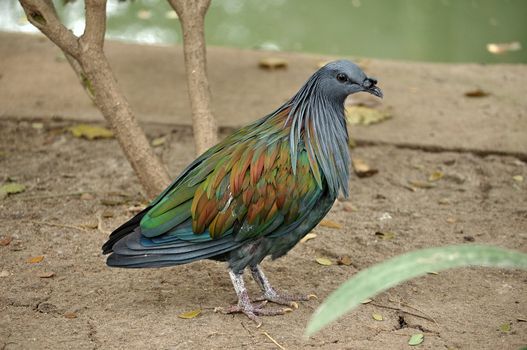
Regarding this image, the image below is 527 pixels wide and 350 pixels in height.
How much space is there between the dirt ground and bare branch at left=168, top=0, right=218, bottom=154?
739 millimetres

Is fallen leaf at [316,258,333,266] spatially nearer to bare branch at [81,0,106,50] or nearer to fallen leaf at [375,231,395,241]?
fallen leaf at [375,231,395,241]

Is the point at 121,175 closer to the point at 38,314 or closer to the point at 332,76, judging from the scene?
the point at 38,314

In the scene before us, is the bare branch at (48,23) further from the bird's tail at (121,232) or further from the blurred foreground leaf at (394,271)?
the blurred foreground leaf at (394,271)

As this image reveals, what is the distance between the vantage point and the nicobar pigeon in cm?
385

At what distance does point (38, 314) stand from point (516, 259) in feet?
8.02

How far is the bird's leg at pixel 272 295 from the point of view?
417 centimetres

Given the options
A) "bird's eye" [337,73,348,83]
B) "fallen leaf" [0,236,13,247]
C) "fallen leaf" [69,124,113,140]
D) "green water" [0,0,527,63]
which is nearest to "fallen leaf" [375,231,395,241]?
"bird's eye" [337,73,348,83]

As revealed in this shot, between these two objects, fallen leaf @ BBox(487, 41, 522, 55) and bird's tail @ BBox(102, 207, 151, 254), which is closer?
bird's tail @ BBox(102, 207, 151, 254)

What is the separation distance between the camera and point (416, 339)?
12.5 ft

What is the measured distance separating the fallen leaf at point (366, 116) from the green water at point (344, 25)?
8.83 ft

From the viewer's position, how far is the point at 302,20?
32.2 ft

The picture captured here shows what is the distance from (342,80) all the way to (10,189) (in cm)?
→ 260

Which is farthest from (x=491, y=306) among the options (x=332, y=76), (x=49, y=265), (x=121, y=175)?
(x=121, y=175)

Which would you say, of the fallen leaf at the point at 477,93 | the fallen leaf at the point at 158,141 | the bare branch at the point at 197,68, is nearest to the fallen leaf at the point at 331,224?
the bare branch at the point at 197,68
